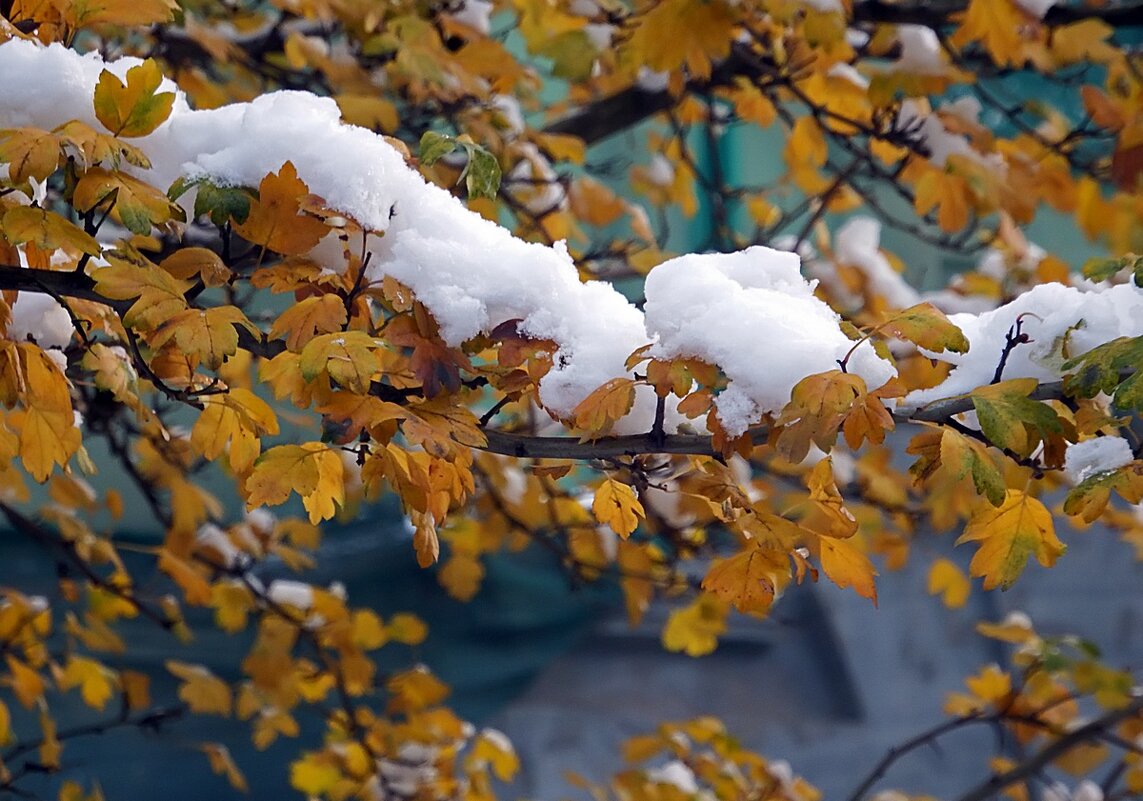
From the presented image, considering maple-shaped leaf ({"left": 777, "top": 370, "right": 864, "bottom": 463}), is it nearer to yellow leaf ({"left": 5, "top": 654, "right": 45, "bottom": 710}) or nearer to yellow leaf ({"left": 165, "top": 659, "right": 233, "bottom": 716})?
yellow leaf ({"left": 165, "top": 659, "right": 233, "bottom": 716})

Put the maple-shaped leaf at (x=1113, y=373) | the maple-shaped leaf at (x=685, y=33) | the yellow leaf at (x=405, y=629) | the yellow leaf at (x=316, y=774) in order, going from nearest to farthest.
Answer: the maple-shaped leaf at (x=1113, y=373), the maple-shaped leaf at (x=685, y=33), the yellow leaf at (x=316, y=774), the yellow leaf at (x=405, y=629)

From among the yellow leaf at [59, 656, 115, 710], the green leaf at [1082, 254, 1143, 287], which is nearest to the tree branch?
the green leaf at [1082, 254, 1143, 287]

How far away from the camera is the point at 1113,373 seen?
0.69 metres

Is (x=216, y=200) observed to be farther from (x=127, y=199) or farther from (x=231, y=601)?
(x=231, y=601)

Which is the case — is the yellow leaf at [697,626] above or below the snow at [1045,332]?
below

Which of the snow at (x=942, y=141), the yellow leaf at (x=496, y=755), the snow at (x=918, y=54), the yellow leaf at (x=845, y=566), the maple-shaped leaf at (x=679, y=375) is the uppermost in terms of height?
the maple-shaped leaf at (x=679, y=375)

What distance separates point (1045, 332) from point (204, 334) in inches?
23.3

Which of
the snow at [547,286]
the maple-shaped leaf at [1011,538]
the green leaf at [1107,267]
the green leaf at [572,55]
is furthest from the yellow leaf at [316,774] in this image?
the green leaf at [1107,267]

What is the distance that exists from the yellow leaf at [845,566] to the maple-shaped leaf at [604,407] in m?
0.21

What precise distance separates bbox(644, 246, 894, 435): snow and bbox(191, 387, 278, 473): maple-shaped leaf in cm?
34

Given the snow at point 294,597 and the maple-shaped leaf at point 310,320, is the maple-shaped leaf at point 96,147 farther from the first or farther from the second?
the snow at point 294,597

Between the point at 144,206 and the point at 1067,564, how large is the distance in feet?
11.6

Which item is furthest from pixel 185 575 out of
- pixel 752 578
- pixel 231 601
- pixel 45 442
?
pixel 752 578

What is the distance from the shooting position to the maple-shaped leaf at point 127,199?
0.74 meters
